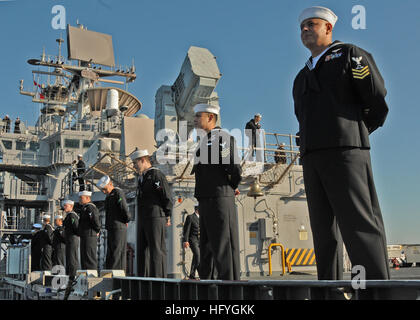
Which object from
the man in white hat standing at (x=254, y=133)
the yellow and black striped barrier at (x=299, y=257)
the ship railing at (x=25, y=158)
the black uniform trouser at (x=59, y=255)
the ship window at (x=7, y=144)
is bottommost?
the yellow and black striped barrier at (x=299, y=257)

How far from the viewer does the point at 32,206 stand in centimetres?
3459

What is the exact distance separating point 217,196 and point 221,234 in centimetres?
38

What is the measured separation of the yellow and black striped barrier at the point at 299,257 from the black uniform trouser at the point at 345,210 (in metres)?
10.5

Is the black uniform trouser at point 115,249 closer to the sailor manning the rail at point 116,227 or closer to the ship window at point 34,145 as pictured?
the sailor manning the rail at point 116,227

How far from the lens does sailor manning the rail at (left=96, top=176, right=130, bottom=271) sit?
700 cm

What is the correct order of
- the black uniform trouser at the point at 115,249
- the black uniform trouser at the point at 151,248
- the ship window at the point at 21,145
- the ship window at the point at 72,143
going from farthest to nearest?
the ship window at the point at 21,145, the ship window at the point at 72,143, the black uniform trouser at the point at 115,249, the black uniform trouser at the point at 151,248

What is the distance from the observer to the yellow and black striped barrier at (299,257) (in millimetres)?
13086

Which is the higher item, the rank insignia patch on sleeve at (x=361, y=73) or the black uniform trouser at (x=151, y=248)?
the rank insignia patch on sleeve at (x=361, y=73)

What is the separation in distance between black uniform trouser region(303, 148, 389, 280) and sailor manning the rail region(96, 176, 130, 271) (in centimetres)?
462

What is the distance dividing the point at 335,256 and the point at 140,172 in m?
3.54

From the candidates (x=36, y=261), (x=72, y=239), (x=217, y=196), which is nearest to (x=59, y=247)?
(x=36, y=261)

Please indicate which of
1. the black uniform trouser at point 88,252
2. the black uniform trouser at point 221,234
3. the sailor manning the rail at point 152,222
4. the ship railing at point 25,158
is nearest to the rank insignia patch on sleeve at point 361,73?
the black uniform trouser at point 221,234

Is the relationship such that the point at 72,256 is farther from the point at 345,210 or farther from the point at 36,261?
the point at 345,210

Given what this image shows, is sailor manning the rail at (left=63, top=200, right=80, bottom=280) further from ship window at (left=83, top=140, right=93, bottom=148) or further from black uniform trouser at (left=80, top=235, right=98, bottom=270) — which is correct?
ship window at (left=83, top=140, right=93, bottom=148)
